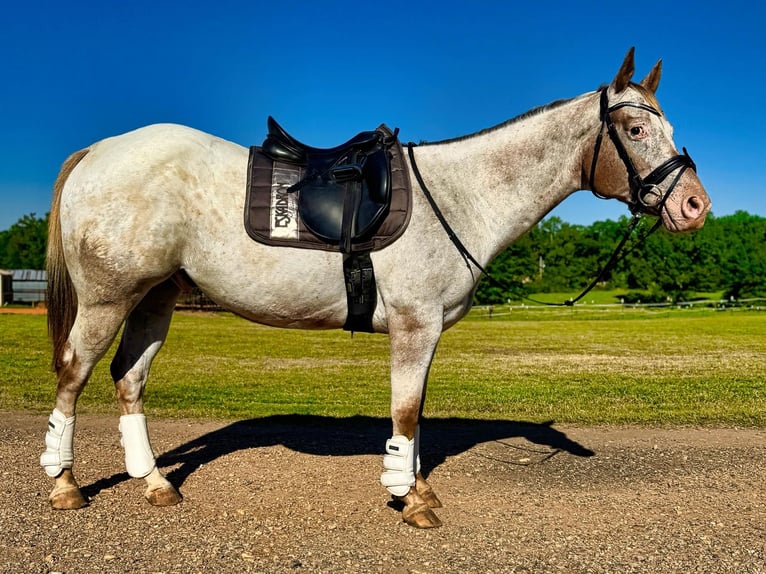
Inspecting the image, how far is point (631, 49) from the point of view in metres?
5.04

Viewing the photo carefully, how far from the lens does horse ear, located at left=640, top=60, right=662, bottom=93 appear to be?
17.4 feet

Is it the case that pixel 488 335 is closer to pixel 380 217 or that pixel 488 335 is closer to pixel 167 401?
pixel 167 401

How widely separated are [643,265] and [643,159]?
71.7 meters

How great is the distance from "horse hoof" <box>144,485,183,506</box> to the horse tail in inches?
53.3

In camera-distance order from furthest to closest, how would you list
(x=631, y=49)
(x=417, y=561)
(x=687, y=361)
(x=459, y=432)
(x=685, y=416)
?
(x=687, y=361), (x=685, y=416), (x=459, y=432), (x=631, y=49), (x=417, y=561)

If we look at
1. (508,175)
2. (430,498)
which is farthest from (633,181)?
(430,498)

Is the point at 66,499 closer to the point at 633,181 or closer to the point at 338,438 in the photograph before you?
the point at 338,438

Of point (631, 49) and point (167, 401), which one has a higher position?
point (631, 49)

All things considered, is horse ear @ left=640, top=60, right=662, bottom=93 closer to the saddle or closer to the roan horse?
the roan horse

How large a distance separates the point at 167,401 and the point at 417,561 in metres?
8.63

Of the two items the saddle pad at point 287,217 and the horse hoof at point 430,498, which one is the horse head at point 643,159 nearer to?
the saddle pad at point 287,217

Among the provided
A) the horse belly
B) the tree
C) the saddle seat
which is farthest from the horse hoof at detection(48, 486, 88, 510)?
the tree

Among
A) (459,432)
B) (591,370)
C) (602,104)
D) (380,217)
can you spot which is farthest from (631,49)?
(591,370)

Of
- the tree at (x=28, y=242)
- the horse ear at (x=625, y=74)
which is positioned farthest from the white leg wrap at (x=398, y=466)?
the tree at (x=28, y=242)
